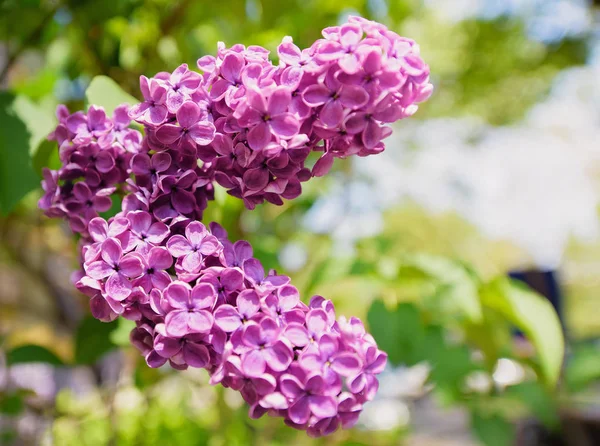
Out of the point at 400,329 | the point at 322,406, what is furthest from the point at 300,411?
the point at 400,329

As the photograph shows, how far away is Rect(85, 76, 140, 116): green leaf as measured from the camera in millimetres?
459

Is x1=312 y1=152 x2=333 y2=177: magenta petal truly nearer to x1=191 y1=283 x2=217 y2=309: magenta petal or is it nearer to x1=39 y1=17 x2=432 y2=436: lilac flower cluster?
x1=39 y1=17 x2=432 y2=436: lilac flower cluster

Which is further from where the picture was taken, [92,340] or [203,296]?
[92,340]

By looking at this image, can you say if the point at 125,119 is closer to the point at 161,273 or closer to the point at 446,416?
the point at 161,273

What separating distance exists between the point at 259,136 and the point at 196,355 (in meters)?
0.14

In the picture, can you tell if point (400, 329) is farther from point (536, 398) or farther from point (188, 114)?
point (188, 114)

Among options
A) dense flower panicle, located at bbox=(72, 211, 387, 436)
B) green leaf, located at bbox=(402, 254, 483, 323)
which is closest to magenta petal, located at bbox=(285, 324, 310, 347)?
dense flower panicle, located at bbox=(72, 211, 387, 436)

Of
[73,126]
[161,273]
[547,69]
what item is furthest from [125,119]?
[547,69]

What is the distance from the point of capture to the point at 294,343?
0.33 m

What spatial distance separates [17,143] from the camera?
51cm

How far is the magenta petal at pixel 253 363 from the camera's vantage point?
1.02ft

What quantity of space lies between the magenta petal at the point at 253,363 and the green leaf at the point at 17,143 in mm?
283

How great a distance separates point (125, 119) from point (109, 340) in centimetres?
27

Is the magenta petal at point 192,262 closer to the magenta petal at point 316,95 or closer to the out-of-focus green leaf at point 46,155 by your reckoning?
the magenta petal at point 316,95
